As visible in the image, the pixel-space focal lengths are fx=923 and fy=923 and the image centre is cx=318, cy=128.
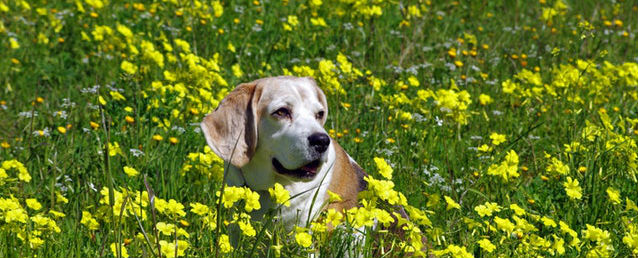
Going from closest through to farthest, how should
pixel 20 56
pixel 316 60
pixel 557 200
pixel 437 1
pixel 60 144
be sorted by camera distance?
pixel 557 200, pixel 60 144, pixel 316 60, pixel 20 56, pixel 437 1

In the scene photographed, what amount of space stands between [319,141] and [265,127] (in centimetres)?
35

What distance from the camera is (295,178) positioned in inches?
162

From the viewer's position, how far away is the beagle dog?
162 inches

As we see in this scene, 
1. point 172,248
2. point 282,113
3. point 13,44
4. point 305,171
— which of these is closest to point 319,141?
point 305,171

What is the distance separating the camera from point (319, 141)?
3.98 metres

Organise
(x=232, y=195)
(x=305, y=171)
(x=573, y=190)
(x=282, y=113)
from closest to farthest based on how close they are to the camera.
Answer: (x=232, y=195) → (x=573, y=190) → (x=305, y=171) → (x=282, y=113)

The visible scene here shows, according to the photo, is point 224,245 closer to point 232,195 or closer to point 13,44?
point 232,195

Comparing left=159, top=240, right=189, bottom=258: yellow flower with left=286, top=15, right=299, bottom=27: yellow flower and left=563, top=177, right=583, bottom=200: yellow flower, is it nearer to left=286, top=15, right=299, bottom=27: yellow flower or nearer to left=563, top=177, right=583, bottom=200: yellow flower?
left=563, top=177, right=583, bottom=200: yellow flower

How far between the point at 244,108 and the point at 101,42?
3161mm

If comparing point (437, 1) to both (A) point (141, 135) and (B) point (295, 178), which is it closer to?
(A) point (141, 135)

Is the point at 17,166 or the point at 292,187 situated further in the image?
the point at 292,187

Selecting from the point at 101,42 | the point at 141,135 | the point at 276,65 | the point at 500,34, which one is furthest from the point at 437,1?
the point at 141,135

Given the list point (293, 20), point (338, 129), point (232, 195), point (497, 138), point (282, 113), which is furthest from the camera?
point (293, 20)

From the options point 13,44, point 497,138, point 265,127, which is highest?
point 265,127
